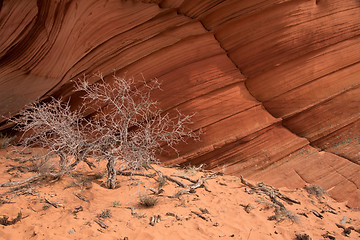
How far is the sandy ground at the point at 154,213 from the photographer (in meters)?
3.41

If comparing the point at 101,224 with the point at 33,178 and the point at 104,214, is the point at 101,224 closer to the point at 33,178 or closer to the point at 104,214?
the point at 104,214

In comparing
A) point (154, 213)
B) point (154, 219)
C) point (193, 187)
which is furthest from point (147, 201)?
point (193, 187)

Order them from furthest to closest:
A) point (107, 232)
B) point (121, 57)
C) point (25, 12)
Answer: point (25, 12)
point (121, 57)
point (107, 232)

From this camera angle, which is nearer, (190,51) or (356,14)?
(190,51)

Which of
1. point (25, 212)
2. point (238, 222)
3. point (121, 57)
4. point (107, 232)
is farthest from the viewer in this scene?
point (121, 57)

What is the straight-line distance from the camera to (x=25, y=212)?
3.59m

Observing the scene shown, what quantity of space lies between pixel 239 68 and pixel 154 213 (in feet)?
12.9

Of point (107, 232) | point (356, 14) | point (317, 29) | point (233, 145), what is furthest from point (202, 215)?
point (356, 14)

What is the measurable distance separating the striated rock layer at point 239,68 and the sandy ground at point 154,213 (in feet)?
4.17

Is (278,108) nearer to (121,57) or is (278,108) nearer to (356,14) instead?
(356,14)

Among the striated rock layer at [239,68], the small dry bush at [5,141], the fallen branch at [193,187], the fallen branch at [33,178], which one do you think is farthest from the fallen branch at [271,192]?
the small dry bush at [5,141]

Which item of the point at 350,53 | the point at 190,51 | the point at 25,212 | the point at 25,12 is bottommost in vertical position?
the point at 350,53

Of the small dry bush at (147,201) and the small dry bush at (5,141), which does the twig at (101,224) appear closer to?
the small dry bush at (147,201)

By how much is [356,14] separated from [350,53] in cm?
87
